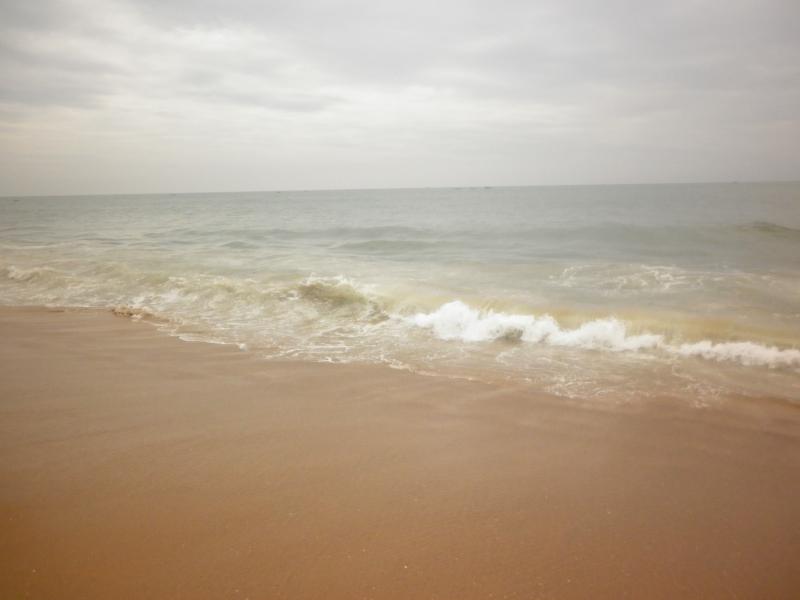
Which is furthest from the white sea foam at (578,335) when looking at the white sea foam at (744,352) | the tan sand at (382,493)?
the tan sand at (382,493)

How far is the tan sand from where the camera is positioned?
2.51 metres

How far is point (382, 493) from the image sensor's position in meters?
3.25

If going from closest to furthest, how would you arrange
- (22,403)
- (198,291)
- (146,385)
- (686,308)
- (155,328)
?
(22,403), (146,385), (155,328), (686,308), (198,291)

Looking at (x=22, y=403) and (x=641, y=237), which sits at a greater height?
(x=641, y=237)

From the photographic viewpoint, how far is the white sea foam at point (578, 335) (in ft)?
20.7

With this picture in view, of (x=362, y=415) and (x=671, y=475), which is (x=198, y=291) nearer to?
(x=362, y=415)

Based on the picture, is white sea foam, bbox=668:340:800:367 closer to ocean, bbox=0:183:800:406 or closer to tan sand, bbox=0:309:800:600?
ocean, bbox=0:183:800:406

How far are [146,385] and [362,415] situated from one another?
2.82 metres

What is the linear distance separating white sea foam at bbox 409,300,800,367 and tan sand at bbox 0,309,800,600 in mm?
1877

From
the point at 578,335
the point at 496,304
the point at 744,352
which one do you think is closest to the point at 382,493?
the point at 578,335

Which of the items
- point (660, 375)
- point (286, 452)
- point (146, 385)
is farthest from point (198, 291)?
point (660, 375)

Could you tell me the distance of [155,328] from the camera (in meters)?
7.82

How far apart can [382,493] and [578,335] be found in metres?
5.19

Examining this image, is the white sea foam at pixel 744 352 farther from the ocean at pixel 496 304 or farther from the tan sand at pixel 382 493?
the tan sand at pixel 382 493
